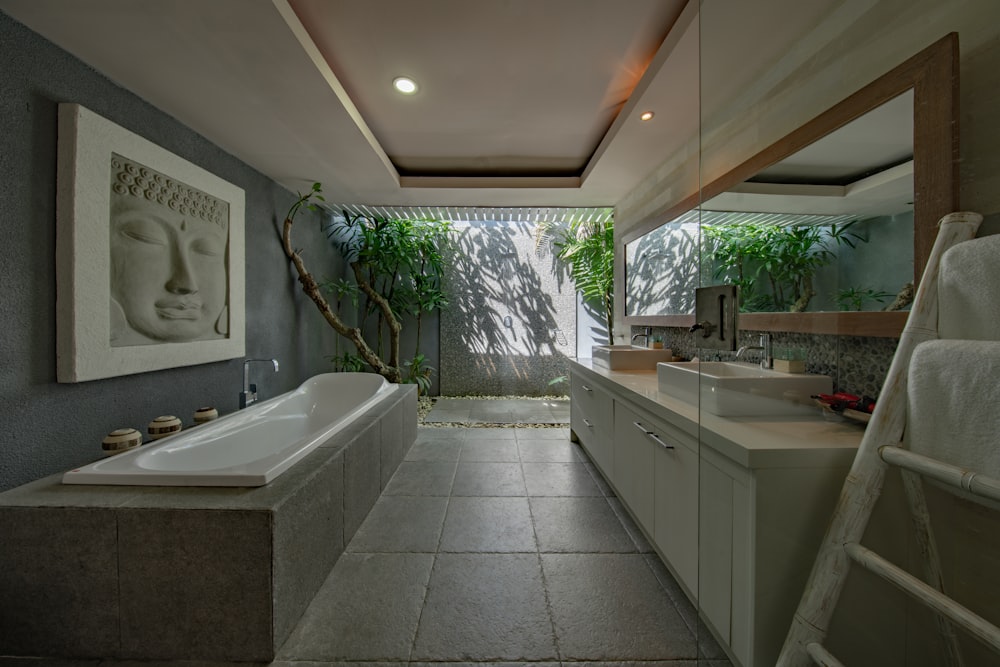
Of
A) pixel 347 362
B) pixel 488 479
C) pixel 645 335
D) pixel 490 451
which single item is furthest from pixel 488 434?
pixel 347 362

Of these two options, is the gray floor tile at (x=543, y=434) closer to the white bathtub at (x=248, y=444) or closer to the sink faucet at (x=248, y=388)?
the white bathtub at (x=248, y=444)

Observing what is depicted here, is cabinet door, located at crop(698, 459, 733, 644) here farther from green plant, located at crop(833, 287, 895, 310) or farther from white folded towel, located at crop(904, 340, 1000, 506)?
green plant, located at crop(833, 287, 895, 310)

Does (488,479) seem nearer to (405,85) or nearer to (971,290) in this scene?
(971,290)

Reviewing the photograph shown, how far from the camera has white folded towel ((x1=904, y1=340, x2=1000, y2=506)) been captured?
2.21 ft

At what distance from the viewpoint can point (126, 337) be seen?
177 cm

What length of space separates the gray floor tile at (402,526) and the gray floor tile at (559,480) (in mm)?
616

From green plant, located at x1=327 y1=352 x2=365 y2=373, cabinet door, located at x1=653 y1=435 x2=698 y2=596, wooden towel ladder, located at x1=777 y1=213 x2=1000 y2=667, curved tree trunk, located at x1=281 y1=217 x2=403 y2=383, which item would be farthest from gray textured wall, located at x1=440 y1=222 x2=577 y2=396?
wooden towel ladder, located at x1=777 y1=213 x2=1000 y2=667

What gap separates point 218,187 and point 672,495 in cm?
305

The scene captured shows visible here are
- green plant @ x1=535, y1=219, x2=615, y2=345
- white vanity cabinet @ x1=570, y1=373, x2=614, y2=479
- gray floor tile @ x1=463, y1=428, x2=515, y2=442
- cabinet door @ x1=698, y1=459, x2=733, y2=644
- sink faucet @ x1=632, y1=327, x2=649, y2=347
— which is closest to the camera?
cabinet door @ x1=698, y1=459, x2=733, y2=644

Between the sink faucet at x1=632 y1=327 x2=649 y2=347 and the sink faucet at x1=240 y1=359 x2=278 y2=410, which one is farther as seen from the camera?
the sink faucet at x1=632 y1=327 x2=649 y2=347

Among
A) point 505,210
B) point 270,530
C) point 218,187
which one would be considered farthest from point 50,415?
point 505,210

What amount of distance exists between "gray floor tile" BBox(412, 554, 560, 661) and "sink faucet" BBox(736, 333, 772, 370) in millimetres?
1278

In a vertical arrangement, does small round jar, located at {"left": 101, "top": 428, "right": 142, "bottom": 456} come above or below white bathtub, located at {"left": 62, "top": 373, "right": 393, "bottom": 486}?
above

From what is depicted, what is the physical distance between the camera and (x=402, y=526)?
198 cm
